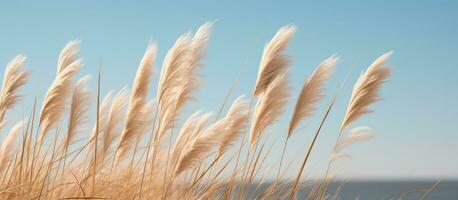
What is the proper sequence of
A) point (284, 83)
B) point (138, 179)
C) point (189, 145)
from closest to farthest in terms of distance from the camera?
point (189, 145), point (284, 83), point (138, 179)

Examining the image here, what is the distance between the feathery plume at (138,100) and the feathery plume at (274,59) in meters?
0.69

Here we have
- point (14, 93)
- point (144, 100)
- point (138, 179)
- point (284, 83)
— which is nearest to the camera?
point (284, 83)

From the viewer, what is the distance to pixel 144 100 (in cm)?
380

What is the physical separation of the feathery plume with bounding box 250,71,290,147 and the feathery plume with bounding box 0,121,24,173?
5.67 ft

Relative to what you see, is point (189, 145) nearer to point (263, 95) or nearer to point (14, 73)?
point (263, 95)

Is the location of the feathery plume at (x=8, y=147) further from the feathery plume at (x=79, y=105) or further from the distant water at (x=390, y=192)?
the distant water at (x=390, y=192)

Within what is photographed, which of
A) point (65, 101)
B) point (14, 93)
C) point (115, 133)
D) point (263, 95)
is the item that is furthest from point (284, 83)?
point (14, 93)

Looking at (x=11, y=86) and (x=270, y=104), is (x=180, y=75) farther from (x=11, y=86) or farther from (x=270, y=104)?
(x=11, y=86)

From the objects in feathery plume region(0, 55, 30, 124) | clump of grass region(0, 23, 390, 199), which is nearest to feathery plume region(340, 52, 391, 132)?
clump of grass region(0, 23, 390, 199)

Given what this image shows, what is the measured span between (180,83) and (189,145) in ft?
1.70

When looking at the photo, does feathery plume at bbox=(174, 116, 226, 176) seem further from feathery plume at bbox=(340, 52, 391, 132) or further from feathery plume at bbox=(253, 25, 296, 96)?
feathery plume at bbox=(340, 52, 391, 132)

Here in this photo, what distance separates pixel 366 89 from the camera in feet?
11.8

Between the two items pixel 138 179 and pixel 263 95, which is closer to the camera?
pixel 263 95

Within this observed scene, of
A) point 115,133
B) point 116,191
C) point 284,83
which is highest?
point 284,83
